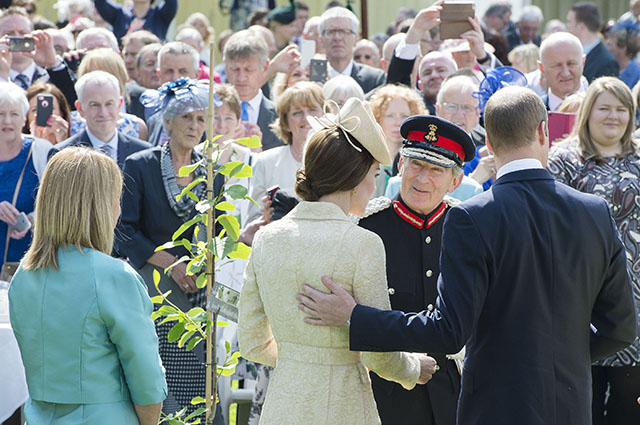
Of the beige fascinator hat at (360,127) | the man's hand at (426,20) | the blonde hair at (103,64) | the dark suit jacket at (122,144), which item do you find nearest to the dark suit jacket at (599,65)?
the man's hand at (426,20)

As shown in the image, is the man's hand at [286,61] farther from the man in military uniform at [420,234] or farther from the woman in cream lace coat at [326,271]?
the woman in cream lace coat at [326,271]

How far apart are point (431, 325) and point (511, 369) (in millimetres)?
289

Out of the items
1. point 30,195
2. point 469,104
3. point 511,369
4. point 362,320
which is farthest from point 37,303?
point 469,104

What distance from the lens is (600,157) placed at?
4629 mm

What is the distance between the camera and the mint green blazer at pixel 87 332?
281 centimetres

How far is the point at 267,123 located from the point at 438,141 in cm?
358

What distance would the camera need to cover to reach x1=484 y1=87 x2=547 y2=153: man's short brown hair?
2.80 meters

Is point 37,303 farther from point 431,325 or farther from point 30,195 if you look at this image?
point 30,195

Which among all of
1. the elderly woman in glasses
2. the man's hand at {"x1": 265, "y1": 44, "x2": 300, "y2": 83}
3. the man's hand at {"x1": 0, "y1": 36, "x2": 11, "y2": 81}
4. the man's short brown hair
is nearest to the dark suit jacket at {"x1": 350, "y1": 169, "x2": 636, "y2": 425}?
the man's short brown hair

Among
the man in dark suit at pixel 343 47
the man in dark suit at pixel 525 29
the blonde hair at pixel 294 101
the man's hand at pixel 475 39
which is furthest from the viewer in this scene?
the man in dark suit at pixel 525 29

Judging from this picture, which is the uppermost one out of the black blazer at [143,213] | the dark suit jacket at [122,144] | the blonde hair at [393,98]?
the blonde hair at [393,98]

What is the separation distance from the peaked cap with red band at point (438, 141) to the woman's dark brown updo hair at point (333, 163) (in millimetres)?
564

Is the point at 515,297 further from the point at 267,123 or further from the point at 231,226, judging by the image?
the point at 267,123

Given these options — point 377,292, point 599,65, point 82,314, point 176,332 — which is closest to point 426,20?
point 599,65
